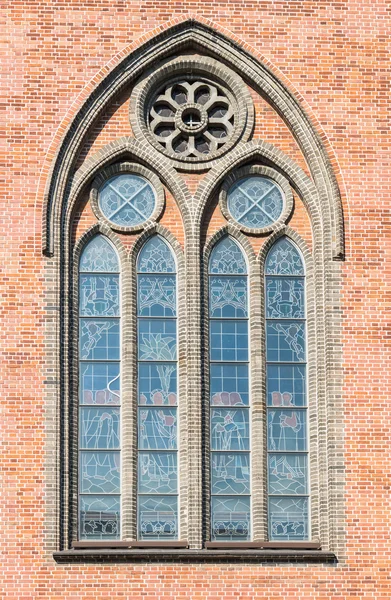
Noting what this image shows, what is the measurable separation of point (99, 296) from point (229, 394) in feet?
6.73

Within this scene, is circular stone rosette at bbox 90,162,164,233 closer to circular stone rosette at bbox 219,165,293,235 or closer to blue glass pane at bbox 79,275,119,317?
blue glass pane at bbox 79,275,119,317

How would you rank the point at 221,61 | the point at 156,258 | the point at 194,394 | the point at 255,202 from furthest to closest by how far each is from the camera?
the point at 221,61 < the point at 255,202 < the point at 156,258 < the point at 194,394

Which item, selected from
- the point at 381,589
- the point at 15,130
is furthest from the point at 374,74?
the point at 381,589

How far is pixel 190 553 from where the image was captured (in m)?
26.7

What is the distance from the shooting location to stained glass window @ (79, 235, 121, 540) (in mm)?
27188

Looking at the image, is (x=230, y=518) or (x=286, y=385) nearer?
(x=230, y=518)

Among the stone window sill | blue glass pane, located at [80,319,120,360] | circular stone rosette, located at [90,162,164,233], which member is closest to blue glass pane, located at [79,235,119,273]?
circular stone rosette, located at [90,162,164,233]

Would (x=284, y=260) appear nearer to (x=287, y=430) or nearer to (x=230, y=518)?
(x=287, y=430)

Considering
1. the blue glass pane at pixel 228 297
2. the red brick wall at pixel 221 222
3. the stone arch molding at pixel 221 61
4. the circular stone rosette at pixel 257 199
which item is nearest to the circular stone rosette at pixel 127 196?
the red brick wall at pixel 221 222

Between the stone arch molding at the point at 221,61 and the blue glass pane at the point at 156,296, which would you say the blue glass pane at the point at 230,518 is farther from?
the stone arch molding at the point at 221,61

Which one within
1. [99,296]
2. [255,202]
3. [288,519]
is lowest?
[288,519]

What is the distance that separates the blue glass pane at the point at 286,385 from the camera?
2781 cm

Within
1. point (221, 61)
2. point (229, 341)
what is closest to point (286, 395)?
point (229, 341)

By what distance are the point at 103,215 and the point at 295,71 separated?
10.2ft
